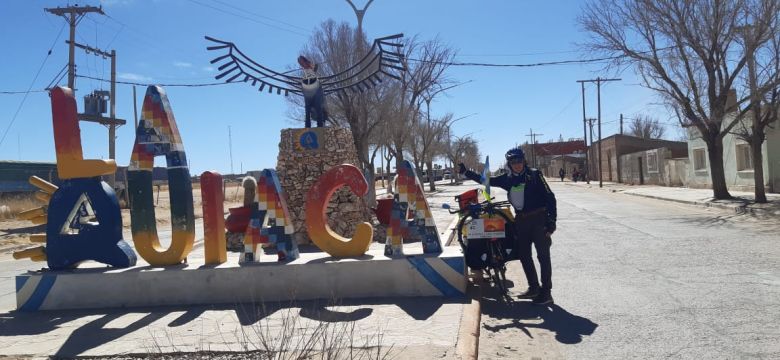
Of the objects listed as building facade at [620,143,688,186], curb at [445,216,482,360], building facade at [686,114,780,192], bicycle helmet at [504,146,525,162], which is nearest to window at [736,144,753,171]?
building facade at [686,114,780,192]

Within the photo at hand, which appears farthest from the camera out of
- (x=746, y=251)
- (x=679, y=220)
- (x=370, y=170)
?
(x=370, y=170)

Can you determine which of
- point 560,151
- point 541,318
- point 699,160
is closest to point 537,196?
point 541,318

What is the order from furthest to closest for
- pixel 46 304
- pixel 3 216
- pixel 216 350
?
pixel 3 216 < pixel 46 304 < pixel 216 350

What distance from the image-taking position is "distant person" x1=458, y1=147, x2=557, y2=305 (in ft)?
21.6

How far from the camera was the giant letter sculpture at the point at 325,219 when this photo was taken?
288 inches

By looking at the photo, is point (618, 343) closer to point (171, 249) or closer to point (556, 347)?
point (556, 347)

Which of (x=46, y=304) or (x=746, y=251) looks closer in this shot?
(x=46, y=304)

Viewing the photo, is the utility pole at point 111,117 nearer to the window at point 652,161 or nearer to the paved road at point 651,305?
the paved road at point 651,305

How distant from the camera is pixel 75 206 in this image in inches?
289

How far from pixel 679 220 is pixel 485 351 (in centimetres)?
1279

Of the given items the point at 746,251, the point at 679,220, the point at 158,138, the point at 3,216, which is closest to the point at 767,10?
the point at 679,220

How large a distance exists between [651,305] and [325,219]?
3.74m

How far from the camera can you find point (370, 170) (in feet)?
84.3

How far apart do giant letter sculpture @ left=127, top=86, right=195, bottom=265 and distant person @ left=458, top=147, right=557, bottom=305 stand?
3364 millimetres
